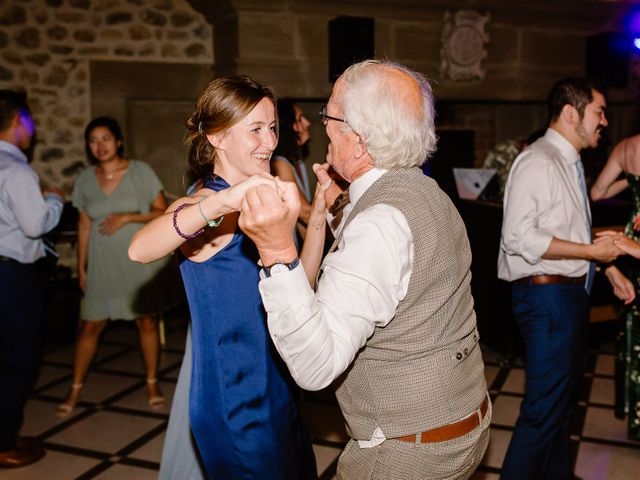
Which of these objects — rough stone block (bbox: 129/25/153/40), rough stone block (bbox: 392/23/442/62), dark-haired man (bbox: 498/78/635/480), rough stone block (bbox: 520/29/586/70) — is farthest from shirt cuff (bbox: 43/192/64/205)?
rough stone block (bbox: 520/29/586/70)

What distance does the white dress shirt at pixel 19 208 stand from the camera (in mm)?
3053

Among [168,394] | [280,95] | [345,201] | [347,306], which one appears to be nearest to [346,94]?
[345,201]

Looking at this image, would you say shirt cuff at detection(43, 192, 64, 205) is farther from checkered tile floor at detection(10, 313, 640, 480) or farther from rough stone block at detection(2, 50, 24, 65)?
rough stone block at detection(2, 50, 24, 65)

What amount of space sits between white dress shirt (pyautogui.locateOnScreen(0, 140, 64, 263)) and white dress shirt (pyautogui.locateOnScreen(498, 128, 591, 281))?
2048 mm

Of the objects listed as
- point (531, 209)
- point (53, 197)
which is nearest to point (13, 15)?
point (53, 197)

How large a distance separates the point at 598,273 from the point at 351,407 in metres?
3.78

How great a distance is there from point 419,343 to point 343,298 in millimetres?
233

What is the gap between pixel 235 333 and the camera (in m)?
1.81

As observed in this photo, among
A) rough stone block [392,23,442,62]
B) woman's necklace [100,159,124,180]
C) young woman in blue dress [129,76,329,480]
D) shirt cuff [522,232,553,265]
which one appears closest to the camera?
young woman in blue dress [129,76,329,480]

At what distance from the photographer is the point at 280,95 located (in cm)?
585

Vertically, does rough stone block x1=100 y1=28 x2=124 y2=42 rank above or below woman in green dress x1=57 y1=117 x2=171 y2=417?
above

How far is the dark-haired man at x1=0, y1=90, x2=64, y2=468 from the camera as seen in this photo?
3.06 metres

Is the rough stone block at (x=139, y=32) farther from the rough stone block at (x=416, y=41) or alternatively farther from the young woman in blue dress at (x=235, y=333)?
the young woman in blue dress at (x=235, y=333)

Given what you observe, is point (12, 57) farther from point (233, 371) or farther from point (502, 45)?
point (233, 371)
